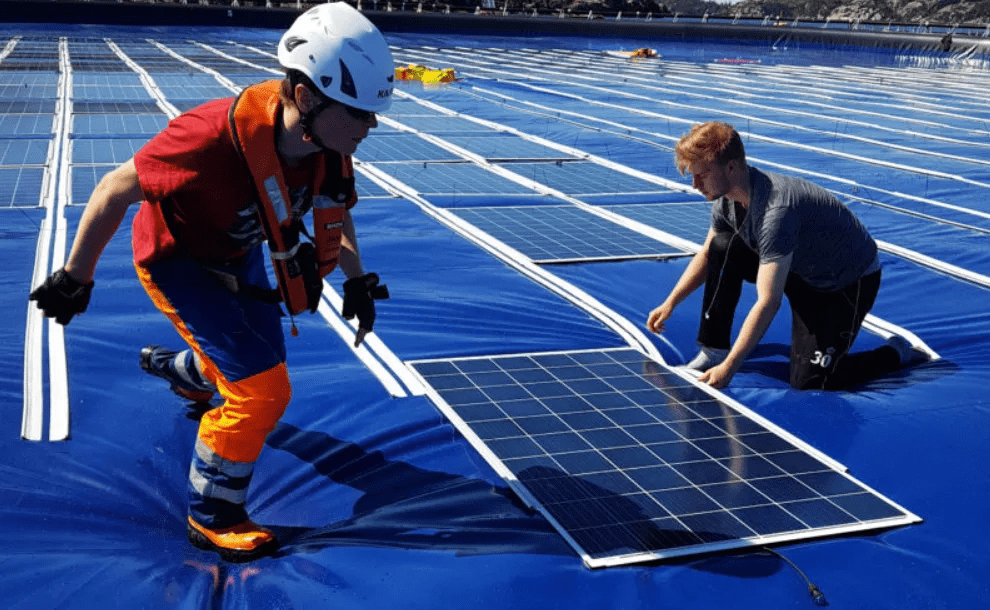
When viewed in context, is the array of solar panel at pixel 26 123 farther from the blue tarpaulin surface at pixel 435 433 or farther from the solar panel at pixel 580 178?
the solar panel at pixel 580 178

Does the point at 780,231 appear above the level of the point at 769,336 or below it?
above

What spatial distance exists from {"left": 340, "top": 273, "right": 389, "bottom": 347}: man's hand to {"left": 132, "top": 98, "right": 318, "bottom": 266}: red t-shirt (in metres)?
0.36

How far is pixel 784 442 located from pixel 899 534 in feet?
2.17

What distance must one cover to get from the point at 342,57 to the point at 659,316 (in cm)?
230

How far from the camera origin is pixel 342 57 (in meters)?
2.69

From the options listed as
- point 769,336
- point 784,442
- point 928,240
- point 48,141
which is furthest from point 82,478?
point 48,141

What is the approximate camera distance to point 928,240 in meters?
6.84

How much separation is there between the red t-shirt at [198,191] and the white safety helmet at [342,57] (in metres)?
0.28

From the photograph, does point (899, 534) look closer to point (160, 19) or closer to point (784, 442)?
point (784, 442)

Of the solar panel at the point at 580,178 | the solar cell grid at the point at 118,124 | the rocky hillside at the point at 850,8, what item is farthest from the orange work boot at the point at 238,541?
the rocky hillside at the point at 850,8

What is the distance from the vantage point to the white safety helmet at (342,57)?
2.68m

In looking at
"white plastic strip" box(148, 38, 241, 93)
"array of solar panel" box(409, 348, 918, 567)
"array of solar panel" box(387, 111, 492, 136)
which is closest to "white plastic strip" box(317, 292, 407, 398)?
"array of solar panel" box(409, 348, 918, 567)

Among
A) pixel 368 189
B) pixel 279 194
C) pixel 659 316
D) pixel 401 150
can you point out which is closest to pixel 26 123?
pixel 401 150

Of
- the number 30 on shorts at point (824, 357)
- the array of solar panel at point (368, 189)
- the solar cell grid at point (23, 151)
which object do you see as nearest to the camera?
the number 30 on shorts at point (824, 357)
